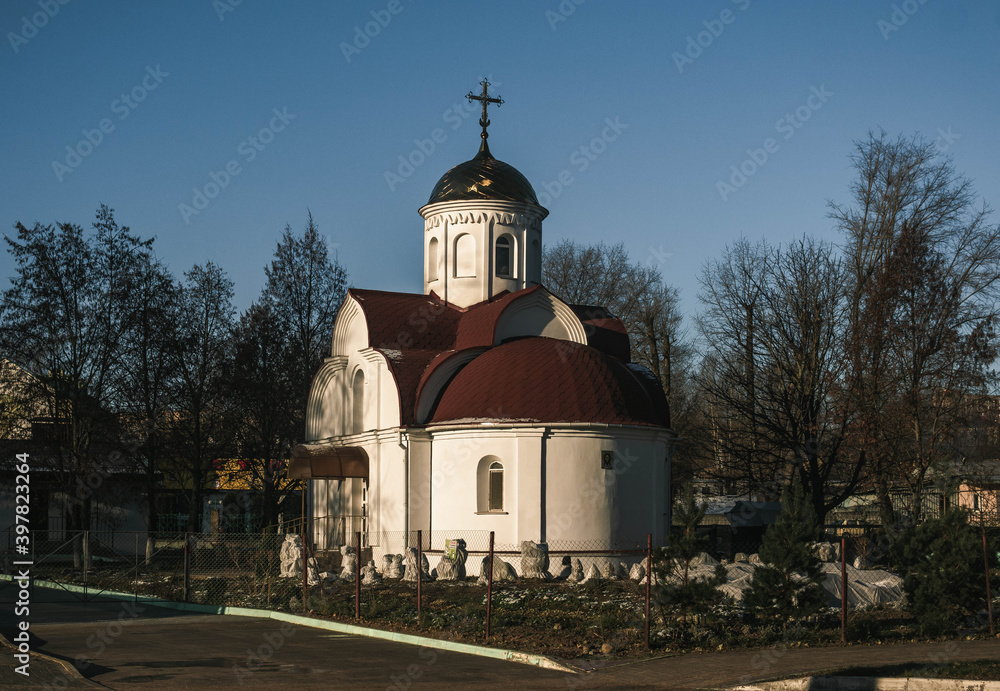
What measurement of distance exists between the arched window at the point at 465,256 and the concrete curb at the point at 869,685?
19973 millimetres

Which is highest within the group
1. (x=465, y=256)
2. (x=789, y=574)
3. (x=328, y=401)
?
(x=465, y=256)

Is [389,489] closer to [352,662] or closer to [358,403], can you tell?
[358,403]

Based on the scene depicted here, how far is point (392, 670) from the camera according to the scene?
1302 cm

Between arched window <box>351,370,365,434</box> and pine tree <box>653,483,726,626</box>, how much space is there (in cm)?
1527

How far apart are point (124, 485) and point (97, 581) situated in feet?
21.1

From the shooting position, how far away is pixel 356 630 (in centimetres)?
1650

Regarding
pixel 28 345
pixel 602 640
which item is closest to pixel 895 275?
pixel 602 640

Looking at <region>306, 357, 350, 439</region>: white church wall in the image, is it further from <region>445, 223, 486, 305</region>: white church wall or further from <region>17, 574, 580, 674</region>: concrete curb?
<region>17, 574, 580, 674</region>: concrete curb

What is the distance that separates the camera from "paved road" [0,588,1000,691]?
12211mm

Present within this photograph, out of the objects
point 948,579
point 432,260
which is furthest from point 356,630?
point 432,260

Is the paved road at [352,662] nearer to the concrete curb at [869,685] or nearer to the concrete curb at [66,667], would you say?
the concrete curb at [66,667]

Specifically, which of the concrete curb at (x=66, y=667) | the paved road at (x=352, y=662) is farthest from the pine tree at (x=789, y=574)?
the concrete curb at (x=66, y=667)

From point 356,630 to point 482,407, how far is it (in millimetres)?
9087

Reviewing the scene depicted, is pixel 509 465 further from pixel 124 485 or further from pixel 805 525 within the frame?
pixel 124 485
